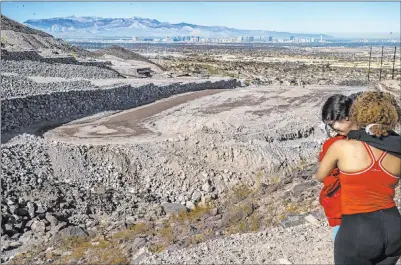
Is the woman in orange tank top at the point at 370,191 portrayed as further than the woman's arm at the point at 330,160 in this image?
No

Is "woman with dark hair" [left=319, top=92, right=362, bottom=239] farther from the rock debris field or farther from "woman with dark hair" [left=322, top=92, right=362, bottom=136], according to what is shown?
the rock debris field

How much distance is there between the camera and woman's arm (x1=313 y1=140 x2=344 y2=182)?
135 inches

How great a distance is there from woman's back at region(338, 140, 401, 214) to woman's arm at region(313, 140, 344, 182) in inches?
1.5

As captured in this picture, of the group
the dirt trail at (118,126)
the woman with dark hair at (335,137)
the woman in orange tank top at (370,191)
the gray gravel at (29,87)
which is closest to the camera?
the woman in orange tank top at (370,191)

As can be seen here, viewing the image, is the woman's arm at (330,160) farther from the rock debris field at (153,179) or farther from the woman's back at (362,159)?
the rock debris field at (153,179)

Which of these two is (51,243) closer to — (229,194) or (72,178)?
(72,178)

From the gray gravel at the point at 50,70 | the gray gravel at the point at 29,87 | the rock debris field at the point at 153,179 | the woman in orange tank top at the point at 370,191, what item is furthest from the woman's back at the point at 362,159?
the gray gravel at the point at 50,70

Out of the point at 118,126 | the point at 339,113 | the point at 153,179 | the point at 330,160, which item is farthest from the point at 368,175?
the point at 118,126

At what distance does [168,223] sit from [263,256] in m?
5.91

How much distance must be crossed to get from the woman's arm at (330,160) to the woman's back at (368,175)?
39 mm

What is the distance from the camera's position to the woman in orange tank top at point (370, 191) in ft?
10.9

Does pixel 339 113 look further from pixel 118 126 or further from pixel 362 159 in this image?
pixel 118 126

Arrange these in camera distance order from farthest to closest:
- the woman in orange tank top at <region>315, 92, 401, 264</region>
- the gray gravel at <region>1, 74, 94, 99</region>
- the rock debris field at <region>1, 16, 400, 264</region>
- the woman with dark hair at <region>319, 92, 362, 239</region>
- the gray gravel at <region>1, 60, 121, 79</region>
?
the gray gravel at <region>1, 60, 121, 79</region>
the gray gravel at <region>1, 74, 94, 99</region>
the rock debris field at <region>1, 16, 400, 264</region>
the woman with dark hair at <region>319, 92, 362, 239</region>
the woman in orange tank top at <region>315, 92, 401, 264</region>

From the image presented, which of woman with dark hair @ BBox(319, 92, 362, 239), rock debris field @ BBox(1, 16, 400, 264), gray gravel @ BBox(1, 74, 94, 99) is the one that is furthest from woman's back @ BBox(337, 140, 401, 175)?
gray gravel @ BBox(1, 74, 94, 99)
